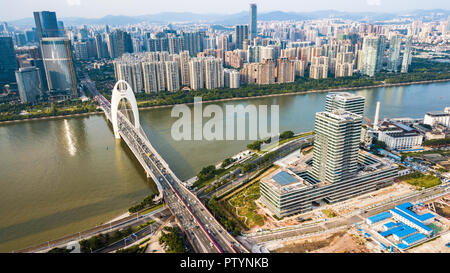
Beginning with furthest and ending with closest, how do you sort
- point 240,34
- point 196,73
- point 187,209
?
point 240,34 → point 196,73 → point 187,209

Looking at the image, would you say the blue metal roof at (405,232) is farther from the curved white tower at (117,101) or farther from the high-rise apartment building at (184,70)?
the high-rise apartment building at (184,70)

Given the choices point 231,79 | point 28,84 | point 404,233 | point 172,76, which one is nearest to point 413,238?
point 404,233

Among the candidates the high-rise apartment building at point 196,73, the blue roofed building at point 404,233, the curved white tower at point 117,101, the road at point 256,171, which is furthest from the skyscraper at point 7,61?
the blue roofed building at point 404,233

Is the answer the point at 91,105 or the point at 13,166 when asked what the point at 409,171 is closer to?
the point at 13,166

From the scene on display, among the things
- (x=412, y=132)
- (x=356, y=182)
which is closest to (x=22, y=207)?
(x=356, y=182)

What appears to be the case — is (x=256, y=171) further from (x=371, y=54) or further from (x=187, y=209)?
(x=371, y=54)

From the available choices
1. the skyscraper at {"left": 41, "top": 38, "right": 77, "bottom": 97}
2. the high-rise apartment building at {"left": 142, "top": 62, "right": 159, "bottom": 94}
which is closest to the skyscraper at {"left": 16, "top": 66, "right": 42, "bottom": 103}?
the skyscraper at {"left": 41, "top": 38, "right": 77, "bottom": 97}
